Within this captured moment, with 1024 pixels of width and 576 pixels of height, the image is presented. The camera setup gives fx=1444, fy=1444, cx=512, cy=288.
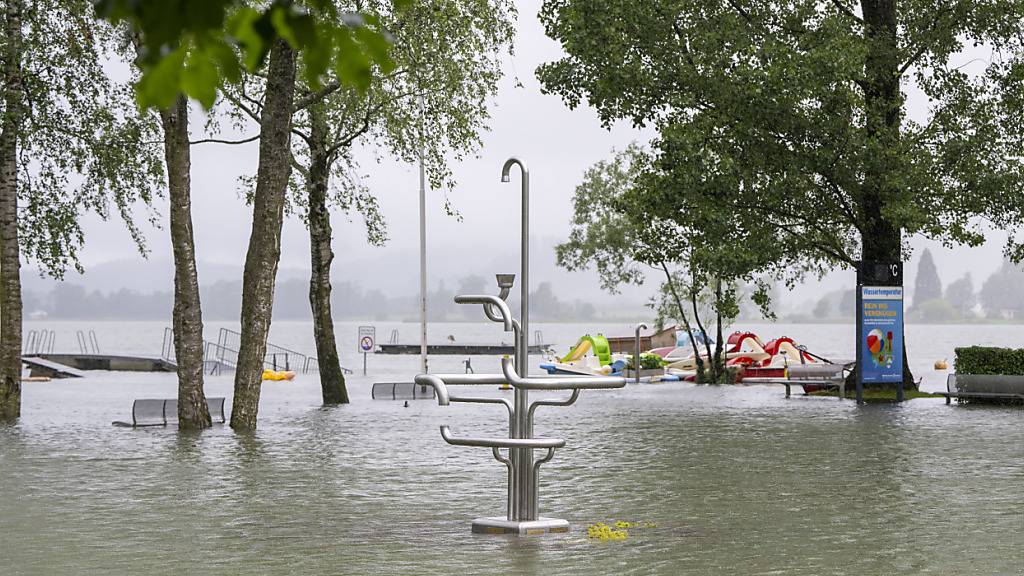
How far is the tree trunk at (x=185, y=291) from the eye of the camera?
23125 mm

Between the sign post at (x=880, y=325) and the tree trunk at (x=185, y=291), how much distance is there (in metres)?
14.5

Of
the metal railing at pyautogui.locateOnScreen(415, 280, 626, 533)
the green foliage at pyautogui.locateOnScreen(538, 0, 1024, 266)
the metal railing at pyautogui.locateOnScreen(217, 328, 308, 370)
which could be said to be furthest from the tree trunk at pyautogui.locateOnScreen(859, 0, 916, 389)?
the metal railing at pyautogui.locateOnScreen(415, 280, 626, 533)

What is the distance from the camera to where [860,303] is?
31.2 meters

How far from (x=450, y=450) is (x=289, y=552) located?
938 centimetres

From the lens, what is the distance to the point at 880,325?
3158cm

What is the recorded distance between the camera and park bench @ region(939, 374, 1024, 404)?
30.4 meters

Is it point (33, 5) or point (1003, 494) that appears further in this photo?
point (33, 5)

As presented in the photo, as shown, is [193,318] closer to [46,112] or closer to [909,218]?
[46,112]

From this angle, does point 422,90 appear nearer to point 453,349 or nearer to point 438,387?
point 438,387

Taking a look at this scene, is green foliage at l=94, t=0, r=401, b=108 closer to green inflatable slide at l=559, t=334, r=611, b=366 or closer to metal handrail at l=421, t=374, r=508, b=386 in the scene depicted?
metal handrail at l=421, t=374, r=508, b=386

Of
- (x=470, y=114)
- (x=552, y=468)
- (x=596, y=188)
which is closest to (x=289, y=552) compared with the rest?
(x=552, y=468)

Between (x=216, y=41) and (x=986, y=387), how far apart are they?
1187 inches

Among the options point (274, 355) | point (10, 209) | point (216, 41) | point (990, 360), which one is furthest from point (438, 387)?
point (274, 355)

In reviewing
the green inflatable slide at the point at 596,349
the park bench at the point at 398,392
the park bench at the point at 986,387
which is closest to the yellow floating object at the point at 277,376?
the green inflatable slide at the point at 596,349
